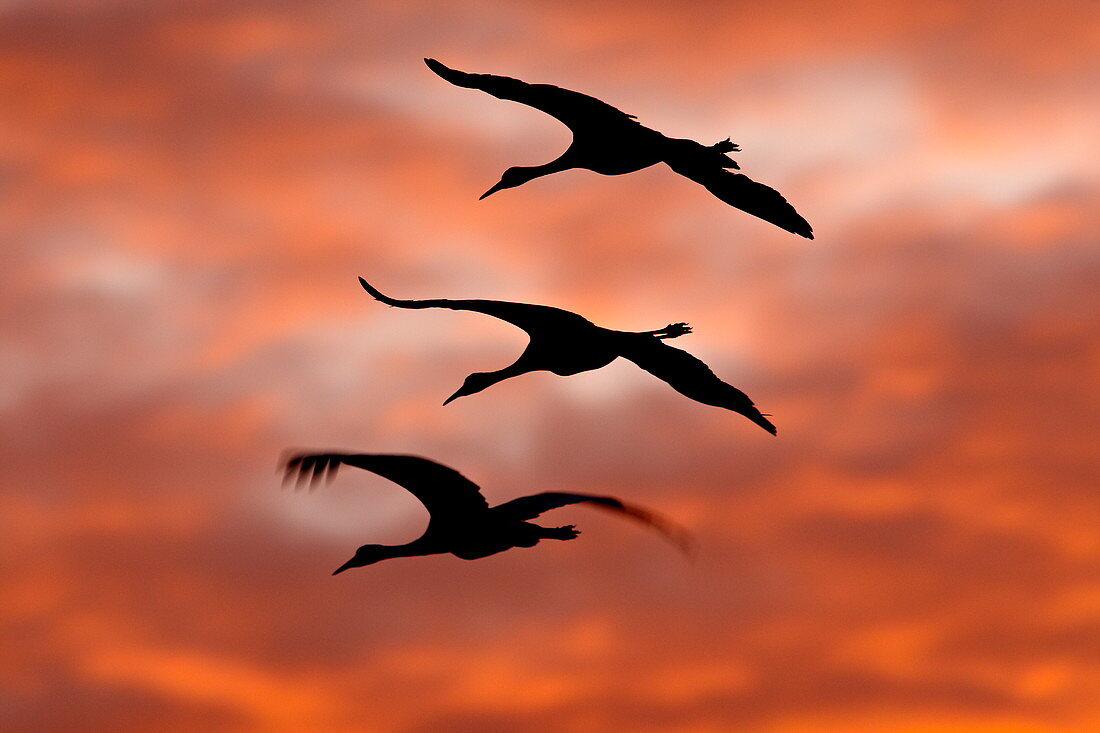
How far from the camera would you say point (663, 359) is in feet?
43.2

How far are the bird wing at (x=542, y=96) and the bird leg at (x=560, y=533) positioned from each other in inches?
135

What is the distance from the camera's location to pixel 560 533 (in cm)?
1177

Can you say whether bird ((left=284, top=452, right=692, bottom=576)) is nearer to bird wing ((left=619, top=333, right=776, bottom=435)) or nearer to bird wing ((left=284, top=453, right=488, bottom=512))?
bird wing ((left=284, top=453, right=488, bottom=512))

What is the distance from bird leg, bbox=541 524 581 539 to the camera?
38.0ft

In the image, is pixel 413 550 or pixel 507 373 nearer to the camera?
pixel 413 550

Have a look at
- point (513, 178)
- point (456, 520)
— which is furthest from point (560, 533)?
point (513, 178)

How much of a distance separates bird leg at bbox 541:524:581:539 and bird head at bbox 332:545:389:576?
1182 millimetres

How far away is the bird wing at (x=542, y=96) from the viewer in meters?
12.8

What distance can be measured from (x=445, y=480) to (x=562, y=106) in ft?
11.7

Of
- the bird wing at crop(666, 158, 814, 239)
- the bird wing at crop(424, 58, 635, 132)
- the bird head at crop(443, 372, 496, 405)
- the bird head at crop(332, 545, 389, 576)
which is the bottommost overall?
the bird head at crop(332, 545, 389, 576)

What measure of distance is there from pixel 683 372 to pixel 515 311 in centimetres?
152

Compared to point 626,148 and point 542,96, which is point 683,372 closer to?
point 626,148

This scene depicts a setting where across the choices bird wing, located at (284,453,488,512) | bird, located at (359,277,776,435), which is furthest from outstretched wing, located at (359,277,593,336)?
Answer: bird wing, located at (284,453,488,512)

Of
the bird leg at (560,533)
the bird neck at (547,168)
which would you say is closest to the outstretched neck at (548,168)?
the bird neck at (547,168)
